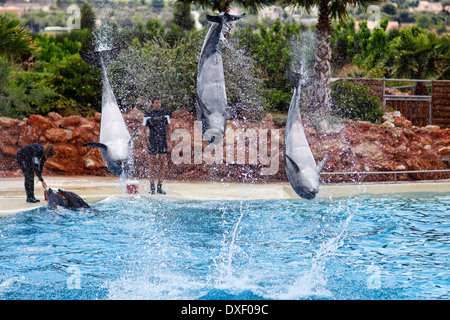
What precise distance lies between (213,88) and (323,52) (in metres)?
11.9

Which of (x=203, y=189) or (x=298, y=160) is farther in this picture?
(x=203, y=189)

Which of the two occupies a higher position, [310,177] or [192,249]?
[310,177]

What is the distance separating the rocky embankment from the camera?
42.3ft

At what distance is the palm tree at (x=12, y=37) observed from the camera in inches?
612

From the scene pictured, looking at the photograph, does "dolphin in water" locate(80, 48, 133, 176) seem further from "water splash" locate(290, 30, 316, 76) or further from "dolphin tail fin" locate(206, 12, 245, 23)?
"water splash" locate(290, 30, 316, 76)

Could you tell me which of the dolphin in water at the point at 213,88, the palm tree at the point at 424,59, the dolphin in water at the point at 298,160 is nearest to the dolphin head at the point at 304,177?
the dolphin in water at the point at 298,160

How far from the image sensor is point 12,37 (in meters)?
15.6

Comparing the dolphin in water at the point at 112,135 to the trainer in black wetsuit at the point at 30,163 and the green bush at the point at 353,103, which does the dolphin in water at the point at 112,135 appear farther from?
the green bush at the point at 353,103

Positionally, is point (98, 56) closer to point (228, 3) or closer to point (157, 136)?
point (157, 136)

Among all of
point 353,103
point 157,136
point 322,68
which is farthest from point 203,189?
point 353,103
